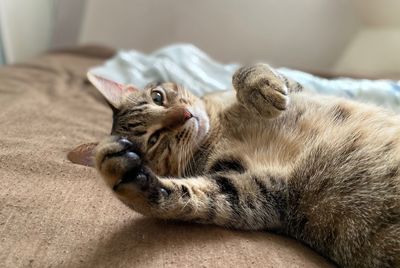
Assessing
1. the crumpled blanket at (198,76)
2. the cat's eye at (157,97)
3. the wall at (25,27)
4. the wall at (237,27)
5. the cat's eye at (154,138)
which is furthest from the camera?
the wall at (237,27)

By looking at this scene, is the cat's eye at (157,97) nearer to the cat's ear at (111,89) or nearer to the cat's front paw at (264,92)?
the cat's ear at (111,89)

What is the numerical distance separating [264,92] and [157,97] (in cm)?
33

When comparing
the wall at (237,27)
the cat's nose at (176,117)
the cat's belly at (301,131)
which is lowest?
the wall at (237,27)

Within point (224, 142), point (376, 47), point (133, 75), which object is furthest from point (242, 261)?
point (376, 47)

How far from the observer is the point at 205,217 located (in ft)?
2.99

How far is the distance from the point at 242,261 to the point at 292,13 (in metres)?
2.37

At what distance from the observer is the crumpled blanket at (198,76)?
1.55 m

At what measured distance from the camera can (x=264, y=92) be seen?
107 centimetres

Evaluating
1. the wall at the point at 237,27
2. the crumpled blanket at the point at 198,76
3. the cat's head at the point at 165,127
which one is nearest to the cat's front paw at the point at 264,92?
the cat's head at the point at 165,127

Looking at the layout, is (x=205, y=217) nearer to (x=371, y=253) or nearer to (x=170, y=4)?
(x=371, y=253)

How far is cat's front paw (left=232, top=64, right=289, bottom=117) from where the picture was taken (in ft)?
3.47

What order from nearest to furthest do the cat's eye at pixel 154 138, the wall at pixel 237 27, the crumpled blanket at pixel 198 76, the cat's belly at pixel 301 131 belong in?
the cat's belly at pixel 301 131, the cat's eye at pixel 154 138, the crumpled blanket at pixel 198 76, the wall at pixel 237 27

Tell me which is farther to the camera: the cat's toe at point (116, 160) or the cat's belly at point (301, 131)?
the cat's belly at point (301, 131)

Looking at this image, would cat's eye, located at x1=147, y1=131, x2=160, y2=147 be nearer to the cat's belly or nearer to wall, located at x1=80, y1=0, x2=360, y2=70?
the cat's belly
